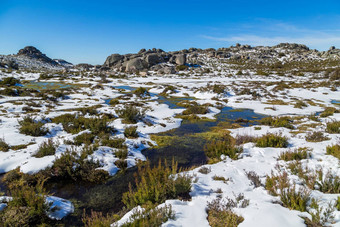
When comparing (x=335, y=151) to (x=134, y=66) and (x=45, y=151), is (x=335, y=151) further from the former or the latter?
(x=134, y=66)

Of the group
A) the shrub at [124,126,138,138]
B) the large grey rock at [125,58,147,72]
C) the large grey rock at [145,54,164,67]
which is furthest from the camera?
the large grey rock at [145,54,164,67]

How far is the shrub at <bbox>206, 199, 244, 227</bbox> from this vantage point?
3.06 metres

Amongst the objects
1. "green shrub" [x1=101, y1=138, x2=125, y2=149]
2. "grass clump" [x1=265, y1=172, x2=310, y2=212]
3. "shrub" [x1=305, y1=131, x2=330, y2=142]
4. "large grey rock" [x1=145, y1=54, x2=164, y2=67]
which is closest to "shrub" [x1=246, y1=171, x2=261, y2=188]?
"grass clump" [x1=265, y1=172, x2=310, y2=212]

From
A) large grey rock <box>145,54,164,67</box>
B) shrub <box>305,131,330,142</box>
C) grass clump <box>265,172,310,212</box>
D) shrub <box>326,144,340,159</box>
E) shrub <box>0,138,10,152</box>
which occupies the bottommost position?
shrub <box>0,138,10,152</box>

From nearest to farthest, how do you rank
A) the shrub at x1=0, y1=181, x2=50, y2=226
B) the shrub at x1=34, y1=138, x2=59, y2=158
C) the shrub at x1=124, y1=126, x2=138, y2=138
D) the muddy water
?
the shrub at x1=0, y1=181, x2=50, y2=226 < the muddy water < the shrub at x1=34, y1=138, x2=59, y2=158 < the shrub at x1=124, y1=126, x2=138, y2=138

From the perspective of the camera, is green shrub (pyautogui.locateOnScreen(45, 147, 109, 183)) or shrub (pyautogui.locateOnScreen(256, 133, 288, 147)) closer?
green shrub (pyautogui.locateOnScreen(45, 147, 109, 183))

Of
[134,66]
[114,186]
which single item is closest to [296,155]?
[114,186]

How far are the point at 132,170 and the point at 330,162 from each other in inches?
250

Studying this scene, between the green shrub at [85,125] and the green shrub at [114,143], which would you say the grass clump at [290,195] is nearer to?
the green shrub at [114,143]

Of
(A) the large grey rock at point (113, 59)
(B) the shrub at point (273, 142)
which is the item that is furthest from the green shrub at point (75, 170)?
(A) the large grey rock at point (113, 59)

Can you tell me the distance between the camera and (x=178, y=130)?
10.9 meters

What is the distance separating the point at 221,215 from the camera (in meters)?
3.30

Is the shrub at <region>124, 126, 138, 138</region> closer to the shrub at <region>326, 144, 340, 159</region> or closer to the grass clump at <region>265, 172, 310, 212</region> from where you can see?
the grass clump at <region>265, 172, 310, 212</region>

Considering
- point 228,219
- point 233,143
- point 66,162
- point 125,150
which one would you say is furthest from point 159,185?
point 233,143
